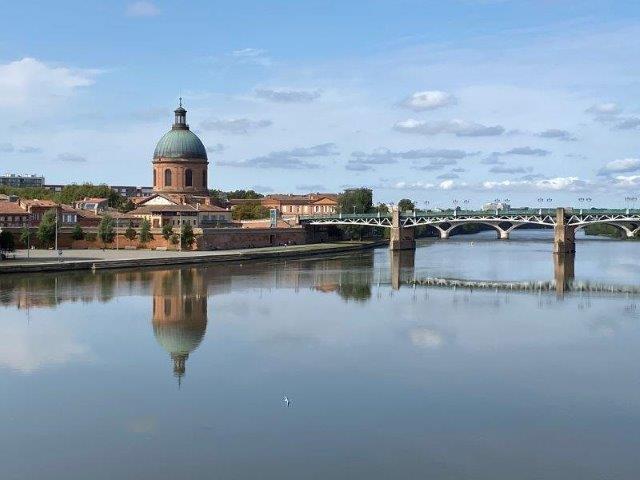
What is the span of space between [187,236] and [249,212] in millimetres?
27093

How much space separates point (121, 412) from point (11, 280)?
75.8 feet

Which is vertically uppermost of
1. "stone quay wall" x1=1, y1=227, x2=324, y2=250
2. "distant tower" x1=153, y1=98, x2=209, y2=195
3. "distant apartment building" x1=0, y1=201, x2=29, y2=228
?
"distant tower" x1=153, y1=98, x2=209, y2=195

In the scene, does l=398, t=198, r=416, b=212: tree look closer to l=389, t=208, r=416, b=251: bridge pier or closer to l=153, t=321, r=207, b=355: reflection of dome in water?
l=389, t=208, r=416, b=251: bridge pier

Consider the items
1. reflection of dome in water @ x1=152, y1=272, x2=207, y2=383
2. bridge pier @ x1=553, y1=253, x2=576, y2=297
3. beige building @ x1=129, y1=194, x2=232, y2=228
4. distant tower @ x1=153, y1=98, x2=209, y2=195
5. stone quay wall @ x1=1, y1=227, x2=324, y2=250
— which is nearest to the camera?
reflection of dome in water @ x1=152, y1=272, x2=207, y2=383

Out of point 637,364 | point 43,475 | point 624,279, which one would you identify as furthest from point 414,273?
point 43,475

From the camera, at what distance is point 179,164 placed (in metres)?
71.3

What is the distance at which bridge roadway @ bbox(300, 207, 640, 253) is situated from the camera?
64312mm

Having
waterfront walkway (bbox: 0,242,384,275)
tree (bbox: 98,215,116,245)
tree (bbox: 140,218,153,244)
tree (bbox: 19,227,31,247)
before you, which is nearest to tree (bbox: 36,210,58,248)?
tree (bbox: 19,227,31,247)

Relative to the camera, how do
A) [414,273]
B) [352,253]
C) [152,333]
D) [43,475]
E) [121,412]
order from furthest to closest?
[352,253] < [414,273] < [152,333] < [121,412] < [43,475]

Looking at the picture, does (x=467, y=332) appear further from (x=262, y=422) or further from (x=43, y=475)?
(x=43, y=475)

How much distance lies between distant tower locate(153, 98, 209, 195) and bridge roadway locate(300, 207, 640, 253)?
973 cm

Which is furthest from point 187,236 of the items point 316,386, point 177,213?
point 316,386

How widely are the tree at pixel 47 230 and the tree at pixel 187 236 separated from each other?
7.63 metres

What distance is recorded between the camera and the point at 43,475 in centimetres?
1261
